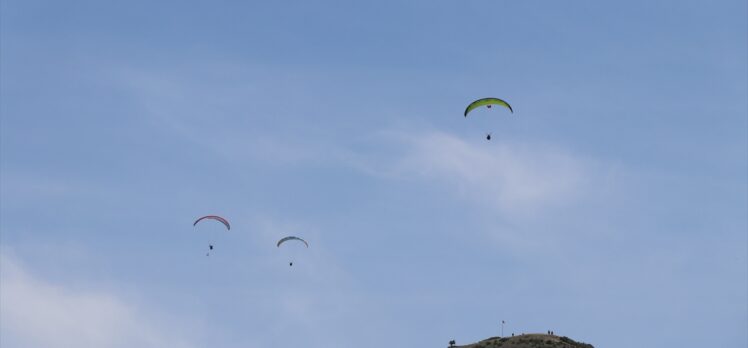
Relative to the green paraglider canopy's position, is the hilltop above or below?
below

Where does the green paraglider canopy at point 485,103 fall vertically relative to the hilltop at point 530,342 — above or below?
above

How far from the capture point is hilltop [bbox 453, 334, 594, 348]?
150300mm

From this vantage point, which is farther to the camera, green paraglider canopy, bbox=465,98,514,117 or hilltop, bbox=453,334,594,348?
→ hilltop, bbox=453,334,594,348

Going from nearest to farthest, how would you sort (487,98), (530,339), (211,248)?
(487,98), (211,248), (530,339)

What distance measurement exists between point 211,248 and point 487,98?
39773 millimetres

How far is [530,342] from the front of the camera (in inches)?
5945

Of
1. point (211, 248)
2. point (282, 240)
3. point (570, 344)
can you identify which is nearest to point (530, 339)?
point (570, 344)

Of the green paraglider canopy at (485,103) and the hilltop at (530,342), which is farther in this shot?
the hilltop at (530,342)

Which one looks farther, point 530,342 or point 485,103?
point 530,342

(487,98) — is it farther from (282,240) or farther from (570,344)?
(570,344)

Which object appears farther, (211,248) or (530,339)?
(530,339)

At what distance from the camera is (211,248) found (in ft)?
432

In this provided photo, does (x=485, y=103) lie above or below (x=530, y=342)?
above

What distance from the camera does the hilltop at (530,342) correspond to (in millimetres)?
150300
